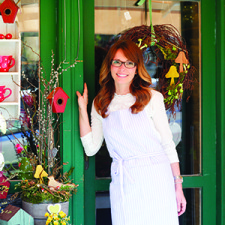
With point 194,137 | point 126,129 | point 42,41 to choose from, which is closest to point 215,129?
point 194,137

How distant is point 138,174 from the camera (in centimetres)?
212

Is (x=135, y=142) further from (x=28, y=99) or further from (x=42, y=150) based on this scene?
(x=28, y=99)

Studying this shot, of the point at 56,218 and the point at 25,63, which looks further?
the point at 25,63

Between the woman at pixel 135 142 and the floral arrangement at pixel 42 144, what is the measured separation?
226 mm

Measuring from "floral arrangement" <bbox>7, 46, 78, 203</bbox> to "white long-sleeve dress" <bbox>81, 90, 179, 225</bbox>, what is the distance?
1.13ft

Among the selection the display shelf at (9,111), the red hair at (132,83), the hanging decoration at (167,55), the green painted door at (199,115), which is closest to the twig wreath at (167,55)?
the hanging decoration at (167,55)

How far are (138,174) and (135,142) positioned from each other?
19cm

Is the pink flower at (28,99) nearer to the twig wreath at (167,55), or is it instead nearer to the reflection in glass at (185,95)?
the twig wreath at (167,55)

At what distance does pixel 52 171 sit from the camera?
7.67ft

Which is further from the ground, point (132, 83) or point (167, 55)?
point (167, 55)

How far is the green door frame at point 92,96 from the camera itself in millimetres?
2439

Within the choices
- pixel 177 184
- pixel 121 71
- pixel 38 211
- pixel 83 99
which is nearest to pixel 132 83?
pixel 121 71

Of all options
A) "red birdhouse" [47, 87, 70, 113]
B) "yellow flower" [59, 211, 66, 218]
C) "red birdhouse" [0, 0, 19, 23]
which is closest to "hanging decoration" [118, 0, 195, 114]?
"red birdhouse" [47, 87, 70, 113]

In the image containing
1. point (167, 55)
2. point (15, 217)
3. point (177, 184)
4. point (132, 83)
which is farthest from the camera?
point (167, 55)
